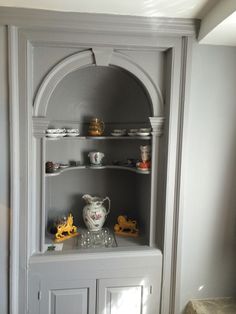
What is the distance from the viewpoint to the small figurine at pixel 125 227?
6.86ft

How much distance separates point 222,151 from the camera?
5.99ft

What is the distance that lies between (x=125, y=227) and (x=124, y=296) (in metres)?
0.47

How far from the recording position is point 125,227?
2111 millimetres

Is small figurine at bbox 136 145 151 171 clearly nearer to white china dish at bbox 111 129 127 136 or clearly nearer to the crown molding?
white china dish at bbox 111 129 127 136

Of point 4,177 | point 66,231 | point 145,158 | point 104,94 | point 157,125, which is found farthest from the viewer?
point 104,94

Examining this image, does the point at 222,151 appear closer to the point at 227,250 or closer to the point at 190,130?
the point at 190,130

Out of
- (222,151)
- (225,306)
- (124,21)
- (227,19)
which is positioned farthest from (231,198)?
(124,21)

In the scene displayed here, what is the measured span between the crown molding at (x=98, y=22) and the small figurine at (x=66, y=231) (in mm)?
1272

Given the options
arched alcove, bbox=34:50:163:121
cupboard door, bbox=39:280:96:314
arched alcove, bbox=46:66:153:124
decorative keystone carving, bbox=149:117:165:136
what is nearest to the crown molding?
arched alcove, bbox=34:50:163:121

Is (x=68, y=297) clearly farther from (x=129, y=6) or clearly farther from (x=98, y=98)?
(x=129, y=6)

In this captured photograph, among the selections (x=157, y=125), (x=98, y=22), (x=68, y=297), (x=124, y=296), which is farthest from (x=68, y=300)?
(x=98, y=22)

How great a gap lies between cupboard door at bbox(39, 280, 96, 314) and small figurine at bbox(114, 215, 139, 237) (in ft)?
1.40

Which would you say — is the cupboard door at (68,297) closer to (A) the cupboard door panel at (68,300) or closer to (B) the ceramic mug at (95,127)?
(A) the cupboard door panel at (68,300)

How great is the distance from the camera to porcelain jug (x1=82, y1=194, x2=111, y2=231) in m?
2.04
